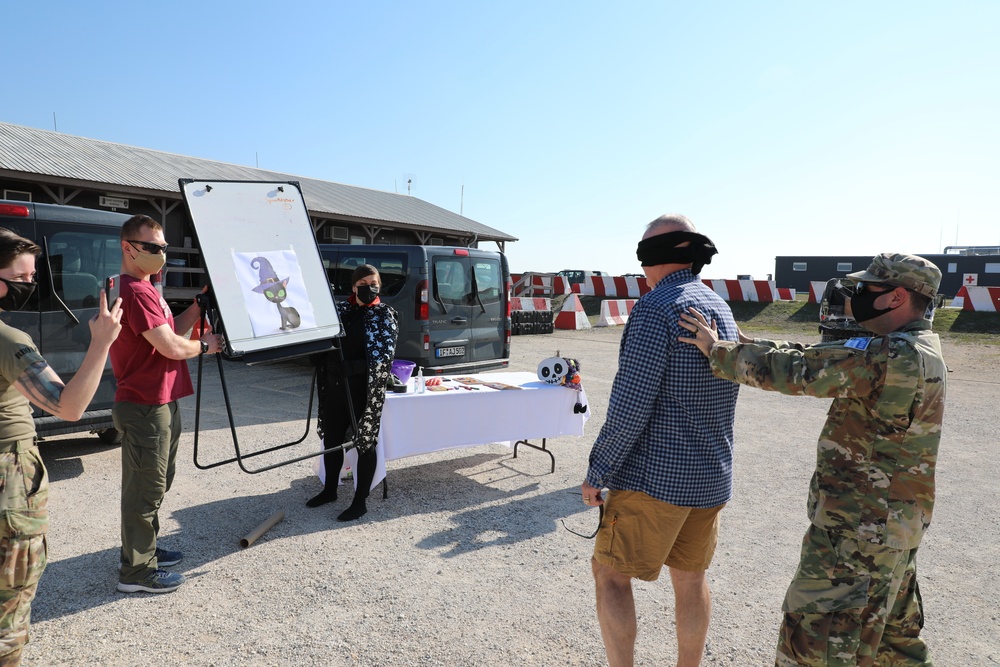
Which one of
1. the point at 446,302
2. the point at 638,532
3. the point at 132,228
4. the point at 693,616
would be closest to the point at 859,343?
the point at 638,532

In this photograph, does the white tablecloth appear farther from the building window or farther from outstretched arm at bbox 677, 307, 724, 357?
the building window

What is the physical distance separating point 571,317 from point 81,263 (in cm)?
1507

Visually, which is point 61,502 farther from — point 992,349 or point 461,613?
point 992,349

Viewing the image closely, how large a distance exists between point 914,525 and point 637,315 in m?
1.17

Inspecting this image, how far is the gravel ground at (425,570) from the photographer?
3.06m

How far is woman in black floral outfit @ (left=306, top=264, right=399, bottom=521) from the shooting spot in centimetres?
452

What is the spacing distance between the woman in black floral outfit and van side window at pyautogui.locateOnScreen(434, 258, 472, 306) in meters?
4.46

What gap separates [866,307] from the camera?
7.43ft

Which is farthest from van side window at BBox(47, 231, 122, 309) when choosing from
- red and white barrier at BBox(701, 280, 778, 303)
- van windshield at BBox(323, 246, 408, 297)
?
red and white barrier at BBox(701, 280, 778, 303)

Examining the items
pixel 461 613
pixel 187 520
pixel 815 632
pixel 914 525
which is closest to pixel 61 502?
pixel 187 520

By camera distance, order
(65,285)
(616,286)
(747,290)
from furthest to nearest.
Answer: (616,286), (747,290), (65,285)

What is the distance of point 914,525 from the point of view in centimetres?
217

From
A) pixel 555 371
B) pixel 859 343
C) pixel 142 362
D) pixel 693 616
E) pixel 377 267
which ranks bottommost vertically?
pixel 693 616

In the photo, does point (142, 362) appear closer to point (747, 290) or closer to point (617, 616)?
point (617, 616)
